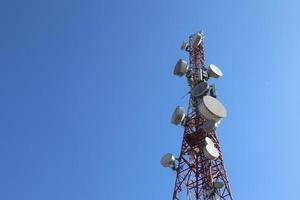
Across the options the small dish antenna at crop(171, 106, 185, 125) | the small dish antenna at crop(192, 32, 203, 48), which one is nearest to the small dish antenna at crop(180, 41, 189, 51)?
the small dish antenna at crop(192, 32, 203, 48)

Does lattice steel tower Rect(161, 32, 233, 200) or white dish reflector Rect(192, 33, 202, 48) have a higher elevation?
white dish reflector Rect(192, 33, 202, 48)

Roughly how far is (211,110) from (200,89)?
1.90 meters

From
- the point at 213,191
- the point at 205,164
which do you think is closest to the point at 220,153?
the point at 205,164

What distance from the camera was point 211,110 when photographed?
25.1 m

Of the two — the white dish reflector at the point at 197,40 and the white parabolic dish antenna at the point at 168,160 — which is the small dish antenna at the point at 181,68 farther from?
the white parabolic dish antenna at the point at 168,160

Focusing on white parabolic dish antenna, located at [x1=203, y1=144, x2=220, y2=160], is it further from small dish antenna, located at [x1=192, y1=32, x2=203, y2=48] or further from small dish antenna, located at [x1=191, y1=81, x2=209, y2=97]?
small dish antenna, located at [x1=192, y1=32, x2=203, y2=48]

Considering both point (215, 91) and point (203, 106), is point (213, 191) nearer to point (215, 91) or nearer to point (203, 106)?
point (203, 106)

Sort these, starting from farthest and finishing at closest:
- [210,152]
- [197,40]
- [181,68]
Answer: [197,40]
[181,68]
[210,152]

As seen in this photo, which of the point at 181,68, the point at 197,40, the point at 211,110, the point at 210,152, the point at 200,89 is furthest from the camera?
the point at 197,40

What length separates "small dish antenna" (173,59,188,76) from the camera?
2848cm

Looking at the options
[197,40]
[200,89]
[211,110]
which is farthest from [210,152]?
Answer: [197,40]

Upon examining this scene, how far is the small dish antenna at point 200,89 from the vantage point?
2642 centimetres

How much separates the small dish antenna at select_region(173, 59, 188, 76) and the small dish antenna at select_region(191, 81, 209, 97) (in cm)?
193

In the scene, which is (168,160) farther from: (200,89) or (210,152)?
(200,89)
